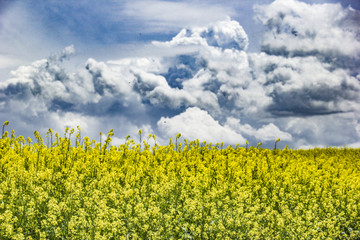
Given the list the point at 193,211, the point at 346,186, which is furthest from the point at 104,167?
the point at 346,186

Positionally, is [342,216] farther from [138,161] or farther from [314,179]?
[138,161]

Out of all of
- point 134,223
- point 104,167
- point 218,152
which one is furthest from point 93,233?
point 218,152

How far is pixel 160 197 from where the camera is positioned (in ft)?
24.6

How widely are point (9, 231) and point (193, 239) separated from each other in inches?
112

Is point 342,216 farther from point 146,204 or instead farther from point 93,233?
point 93,233

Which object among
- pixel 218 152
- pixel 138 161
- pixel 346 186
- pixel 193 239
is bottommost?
pixel 193 239

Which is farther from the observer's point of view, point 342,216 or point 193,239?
point 342,216

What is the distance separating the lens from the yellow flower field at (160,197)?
5777mm

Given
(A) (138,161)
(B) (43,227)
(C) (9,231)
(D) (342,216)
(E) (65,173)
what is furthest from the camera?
(A) (138,161)

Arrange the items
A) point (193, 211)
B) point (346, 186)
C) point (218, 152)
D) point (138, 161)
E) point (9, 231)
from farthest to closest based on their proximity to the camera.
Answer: point (218, 152)
point (138, 161)
point (346, 186)
point (193, 211)
point (9, 231)

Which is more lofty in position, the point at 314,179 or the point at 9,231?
the point at 314,179

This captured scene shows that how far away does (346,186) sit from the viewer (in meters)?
10.0

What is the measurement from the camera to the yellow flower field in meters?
5.78

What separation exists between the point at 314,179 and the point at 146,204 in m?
5.99
